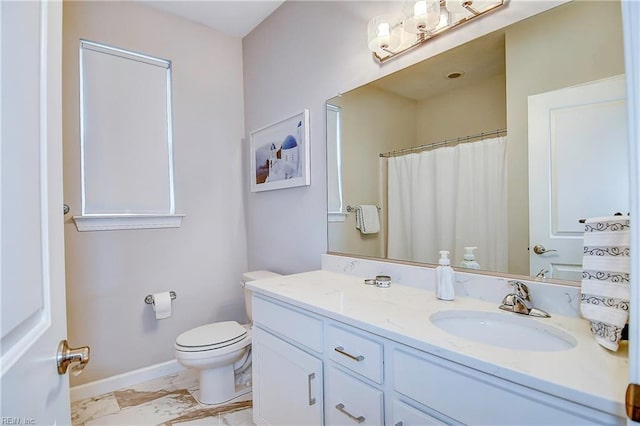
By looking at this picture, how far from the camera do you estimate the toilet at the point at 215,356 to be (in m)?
1.84

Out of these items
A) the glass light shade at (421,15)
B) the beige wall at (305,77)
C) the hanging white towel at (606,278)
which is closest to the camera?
the hanging white towel at (606,278)

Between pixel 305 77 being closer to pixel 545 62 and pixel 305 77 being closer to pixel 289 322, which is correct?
pixel 545 62

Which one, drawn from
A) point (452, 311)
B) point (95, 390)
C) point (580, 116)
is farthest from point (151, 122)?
point (580, 116)

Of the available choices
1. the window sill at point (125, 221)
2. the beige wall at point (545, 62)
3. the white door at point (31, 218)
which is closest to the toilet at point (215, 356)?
the window sill at point (125, 221)

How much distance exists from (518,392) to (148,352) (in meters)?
2.41

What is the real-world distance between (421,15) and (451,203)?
2.74ft

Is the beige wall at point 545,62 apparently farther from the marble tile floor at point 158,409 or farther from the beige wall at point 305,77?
the marble tile floor at point 158,409

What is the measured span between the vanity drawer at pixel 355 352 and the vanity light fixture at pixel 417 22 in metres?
1.32

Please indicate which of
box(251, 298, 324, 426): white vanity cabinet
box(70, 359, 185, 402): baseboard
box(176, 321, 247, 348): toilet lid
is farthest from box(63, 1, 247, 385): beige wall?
box(251, 298, 324, 426): white vanity cabinet

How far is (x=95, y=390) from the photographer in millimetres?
2070

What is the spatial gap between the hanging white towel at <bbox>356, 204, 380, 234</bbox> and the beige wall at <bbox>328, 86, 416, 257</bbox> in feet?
0.09

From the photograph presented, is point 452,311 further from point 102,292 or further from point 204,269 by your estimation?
point 102,292

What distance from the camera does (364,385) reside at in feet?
3.38

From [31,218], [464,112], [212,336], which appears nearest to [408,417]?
[31,218]
